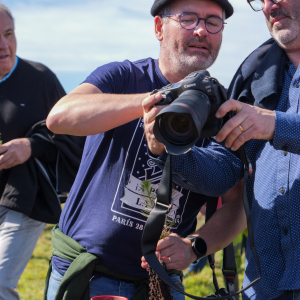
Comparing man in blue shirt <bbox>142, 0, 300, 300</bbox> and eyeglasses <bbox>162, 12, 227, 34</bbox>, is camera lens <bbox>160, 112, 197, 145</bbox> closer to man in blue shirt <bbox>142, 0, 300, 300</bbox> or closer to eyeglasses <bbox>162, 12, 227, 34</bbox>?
man in blue shirt <bbox>142, 0, 300, 300</bbox>

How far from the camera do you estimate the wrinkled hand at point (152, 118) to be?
A: 5.60 feet

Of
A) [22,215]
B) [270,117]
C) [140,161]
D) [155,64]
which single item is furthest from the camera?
[22,215]

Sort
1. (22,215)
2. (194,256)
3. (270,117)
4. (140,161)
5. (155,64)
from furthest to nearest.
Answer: (22,215) → (155,64) → (140,161) → (194,256) → (270,117)

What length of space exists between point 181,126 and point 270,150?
1.68 ft

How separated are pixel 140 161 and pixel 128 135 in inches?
6.1

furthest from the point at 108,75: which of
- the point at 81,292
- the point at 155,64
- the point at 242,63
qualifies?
the point at 81,292

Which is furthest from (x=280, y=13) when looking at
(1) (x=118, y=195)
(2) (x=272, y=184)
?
(1) (x=118, y=195)

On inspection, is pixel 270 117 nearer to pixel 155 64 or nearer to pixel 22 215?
pixel 155 64

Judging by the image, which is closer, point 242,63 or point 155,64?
point 242,63

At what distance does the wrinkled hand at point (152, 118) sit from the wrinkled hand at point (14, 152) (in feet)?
5.75

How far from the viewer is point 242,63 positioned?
86.3 inches

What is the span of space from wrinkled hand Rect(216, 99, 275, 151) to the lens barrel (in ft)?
0.30

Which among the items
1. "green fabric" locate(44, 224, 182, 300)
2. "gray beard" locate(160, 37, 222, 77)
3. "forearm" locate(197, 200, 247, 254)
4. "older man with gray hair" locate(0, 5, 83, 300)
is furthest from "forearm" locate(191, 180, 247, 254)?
"older man with gray hair" locate(0, 5, 83, 300)

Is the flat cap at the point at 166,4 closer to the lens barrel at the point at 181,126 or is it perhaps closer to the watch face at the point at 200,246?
the lens barrel at the point at 181,126
